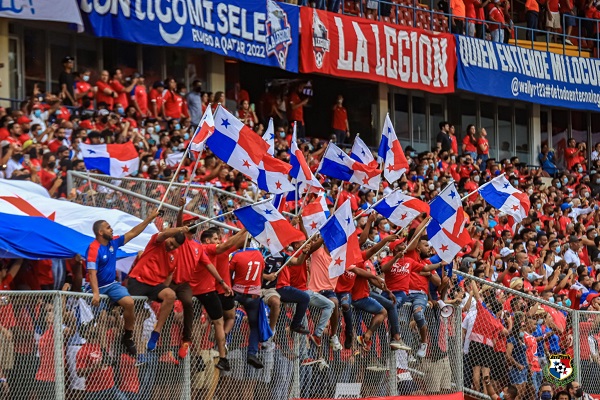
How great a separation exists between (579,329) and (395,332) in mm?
3002

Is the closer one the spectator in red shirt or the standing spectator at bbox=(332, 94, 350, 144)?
the spectator in red shirt

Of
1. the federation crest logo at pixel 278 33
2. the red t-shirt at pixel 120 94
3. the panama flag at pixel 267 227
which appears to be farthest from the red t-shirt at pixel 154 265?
the federation crest logo at pixel 278 33

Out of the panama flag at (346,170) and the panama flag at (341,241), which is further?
the panama flag at (346,170)

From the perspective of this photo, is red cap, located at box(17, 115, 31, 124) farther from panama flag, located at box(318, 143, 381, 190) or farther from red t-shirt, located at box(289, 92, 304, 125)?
red t-shirt, located at box(289, 92, 304, 125)

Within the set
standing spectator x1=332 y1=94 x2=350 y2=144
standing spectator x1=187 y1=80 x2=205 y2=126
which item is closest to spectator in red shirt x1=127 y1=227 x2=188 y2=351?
standing spectator x1=187 y1=80 x2=205 y2=126

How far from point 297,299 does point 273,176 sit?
1751 millimetres

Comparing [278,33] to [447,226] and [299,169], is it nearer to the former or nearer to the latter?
[299,169]

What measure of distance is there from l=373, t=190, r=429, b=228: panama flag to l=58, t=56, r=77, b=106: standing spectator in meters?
6.48

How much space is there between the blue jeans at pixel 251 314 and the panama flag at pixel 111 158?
4736 mm

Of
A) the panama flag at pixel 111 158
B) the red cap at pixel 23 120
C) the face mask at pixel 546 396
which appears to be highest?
the red cap at pixel 23 120

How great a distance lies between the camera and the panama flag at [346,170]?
18891 millimetres

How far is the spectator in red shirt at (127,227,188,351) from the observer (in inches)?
555

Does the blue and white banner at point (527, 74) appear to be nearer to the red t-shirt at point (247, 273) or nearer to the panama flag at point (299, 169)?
the panama flag at point (299, 169)

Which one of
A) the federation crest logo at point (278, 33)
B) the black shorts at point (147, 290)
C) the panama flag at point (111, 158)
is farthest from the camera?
the federation crest logo at point (278, 33)
